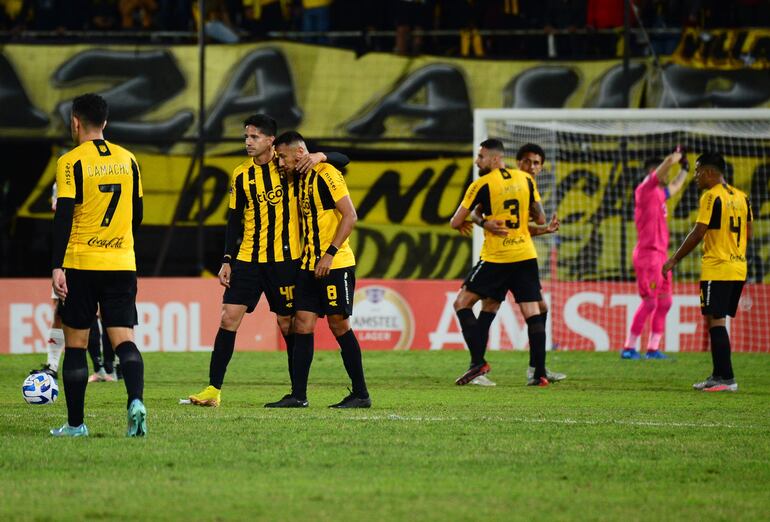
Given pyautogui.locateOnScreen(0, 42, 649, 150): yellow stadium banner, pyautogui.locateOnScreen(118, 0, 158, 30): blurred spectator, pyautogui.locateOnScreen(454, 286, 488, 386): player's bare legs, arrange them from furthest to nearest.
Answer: pyautogui.locateOnScreen(118, 0, 158, 30): blurred spectator → pyautogui.locateOnScreen(0, 42, 649, 150): yellow stadium banner → pyautogui.locateOnScreen(454, 286, 488, 386): player's bare legs

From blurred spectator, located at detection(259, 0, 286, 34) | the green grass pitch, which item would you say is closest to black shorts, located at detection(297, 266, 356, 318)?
the green grass pitch

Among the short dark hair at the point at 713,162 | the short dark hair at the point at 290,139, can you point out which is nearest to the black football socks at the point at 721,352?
the short dark hair at the point at 713,162

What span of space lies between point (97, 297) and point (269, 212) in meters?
2.21

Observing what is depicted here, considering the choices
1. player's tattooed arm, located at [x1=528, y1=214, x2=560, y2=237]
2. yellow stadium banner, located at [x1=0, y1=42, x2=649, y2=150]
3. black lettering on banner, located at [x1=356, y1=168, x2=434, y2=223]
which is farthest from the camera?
yellow stadium banner, located at [x1=0, y1=42, x2=649, y2=150]

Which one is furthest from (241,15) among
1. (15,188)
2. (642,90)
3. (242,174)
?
(242,174)

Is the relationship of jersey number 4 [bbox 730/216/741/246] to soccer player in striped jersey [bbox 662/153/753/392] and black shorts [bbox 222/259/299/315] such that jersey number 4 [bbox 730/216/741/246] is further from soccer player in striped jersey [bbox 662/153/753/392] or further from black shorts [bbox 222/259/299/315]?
black shorts [bbox 222/259/299/315]

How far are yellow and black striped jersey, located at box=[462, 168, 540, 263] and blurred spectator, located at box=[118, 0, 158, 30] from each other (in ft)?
36.7

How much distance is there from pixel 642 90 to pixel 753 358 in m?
5.67

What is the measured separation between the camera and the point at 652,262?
15.7 m

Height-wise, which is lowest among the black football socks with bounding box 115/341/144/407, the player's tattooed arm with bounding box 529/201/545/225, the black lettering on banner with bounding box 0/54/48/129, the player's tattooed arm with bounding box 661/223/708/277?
the black football socks with bounding box 115/341/144/407

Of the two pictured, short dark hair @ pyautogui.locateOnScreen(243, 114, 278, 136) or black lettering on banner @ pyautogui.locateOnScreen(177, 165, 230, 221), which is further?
black lettering on banner @ pyautogui.locateOnScreen(177, 165, 230, 221)

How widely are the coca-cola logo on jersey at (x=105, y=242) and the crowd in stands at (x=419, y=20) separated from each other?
525 inches

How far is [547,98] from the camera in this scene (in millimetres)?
20297

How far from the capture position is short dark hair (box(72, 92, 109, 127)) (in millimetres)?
7445
